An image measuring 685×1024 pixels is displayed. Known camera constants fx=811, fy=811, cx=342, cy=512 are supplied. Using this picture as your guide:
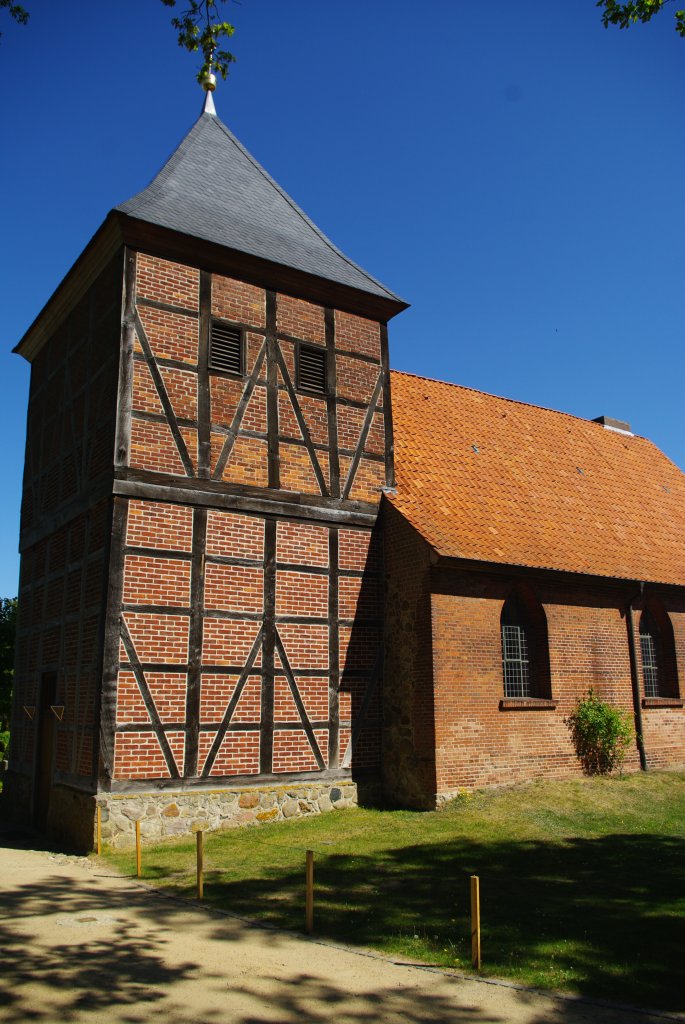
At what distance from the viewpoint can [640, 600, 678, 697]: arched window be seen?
17.5 meters

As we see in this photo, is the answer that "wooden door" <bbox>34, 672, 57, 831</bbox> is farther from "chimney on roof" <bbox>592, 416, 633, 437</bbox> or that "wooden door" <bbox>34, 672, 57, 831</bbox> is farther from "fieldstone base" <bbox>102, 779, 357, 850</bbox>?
"chimney on roof" <bbox>592, 416, 633, 437</bbox>

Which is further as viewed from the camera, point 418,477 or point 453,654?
point 418,477

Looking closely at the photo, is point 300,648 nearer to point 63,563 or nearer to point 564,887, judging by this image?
point 63,563

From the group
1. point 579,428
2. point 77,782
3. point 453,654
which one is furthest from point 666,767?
point 77,782

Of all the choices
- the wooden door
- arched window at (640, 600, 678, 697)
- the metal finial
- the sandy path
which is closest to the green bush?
arched window at (640, 600, 678, 697)

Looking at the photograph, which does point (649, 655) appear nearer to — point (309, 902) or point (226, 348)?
point (226, 348)

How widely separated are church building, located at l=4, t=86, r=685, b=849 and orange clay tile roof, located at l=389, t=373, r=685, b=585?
106 mm

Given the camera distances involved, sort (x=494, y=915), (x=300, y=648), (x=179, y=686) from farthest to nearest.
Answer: (x=300, y=648)
(x=179, y=686)
(x=494, y=915)

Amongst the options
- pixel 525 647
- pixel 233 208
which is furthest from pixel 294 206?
pixel 525 647

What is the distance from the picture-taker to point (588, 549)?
1700cm

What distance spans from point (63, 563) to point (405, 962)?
32.0 feet

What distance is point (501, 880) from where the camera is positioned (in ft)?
30.3

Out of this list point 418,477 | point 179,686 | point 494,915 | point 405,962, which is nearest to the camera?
point 405,962

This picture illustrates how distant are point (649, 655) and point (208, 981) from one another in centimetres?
1383
